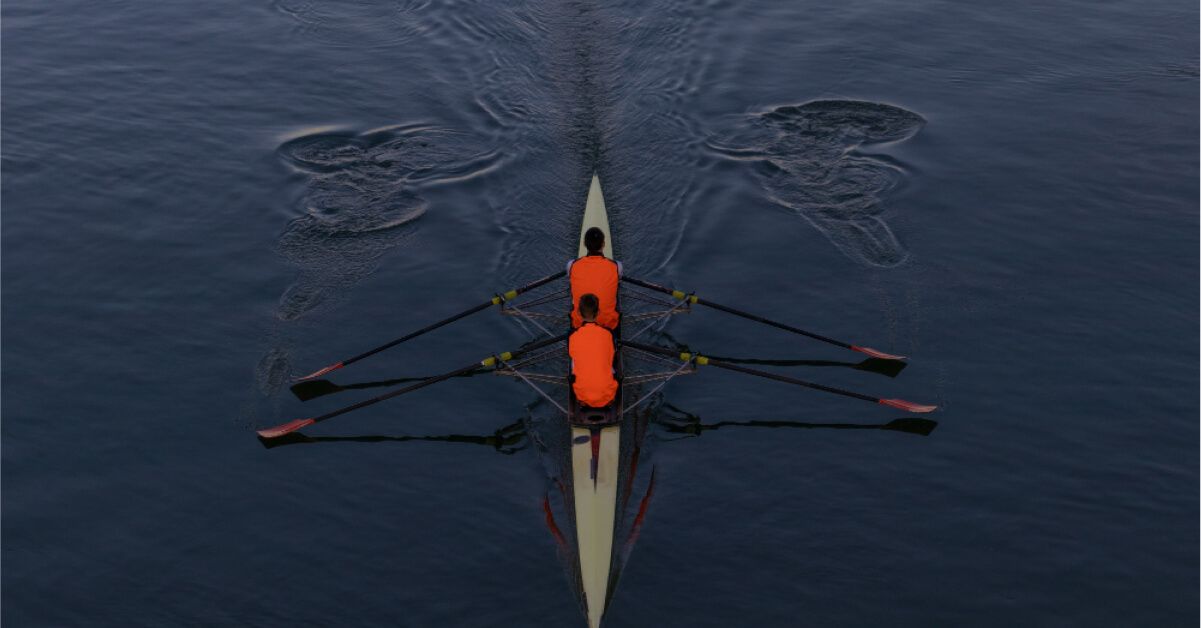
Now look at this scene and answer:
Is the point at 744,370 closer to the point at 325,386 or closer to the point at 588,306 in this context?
the point at 588,306

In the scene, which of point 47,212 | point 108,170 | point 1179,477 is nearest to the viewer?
point 1179,477

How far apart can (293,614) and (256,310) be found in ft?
26.2

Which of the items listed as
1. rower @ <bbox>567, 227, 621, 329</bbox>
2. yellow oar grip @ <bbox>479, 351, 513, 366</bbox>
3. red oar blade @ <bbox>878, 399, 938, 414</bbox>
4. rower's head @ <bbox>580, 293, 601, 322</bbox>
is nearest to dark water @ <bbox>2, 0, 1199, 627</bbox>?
red oar blade @ <bbox>878, 399, 938, 414</bbox>

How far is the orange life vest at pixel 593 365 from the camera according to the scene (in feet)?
52.1

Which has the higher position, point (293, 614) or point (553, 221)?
point (553, 221)

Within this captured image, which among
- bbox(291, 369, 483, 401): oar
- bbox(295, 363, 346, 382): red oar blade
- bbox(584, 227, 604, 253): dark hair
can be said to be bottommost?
bbox(291, 369, 483, 401): oar

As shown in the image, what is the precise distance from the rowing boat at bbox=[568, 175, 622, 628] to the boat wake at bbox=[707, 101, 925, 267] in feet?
26.8

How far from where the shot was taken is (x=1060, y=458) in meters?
17.0

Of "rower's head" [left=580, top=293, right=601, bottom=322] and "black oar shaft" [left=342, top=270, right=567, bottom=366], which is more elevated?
"rower's head" [left=580, top=293, right=601, bottom=322]

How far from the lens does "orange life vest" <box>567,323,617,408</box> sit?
52.1ft

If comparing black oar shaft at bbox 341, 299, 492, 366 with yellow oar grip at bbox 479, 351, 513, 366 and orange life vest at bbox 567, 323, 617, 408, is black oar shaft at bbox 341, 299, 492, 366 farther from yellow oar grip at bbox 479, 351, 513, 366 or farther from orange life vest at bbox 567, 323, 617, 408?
orange life vest at bbox 567, 323, 617, 408

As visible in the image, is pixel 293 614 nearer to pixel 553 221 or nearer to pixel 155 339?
pixel 155 339

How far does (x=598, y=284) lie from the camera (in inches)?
712

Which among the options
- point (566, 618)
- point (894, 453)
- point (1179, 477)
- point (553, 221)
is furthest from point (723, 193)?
point (566, 618)
